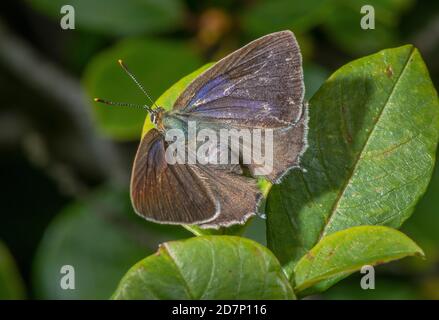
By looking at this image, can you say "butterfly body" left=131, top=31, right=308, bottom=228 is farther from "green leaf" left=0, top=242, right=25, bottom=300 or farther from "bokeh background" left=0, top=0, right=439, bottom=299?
"green leaf" left=0, top=242, right=25, bottom=300

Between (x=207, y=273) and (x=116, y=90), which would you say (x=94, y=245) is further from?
(x=207, y=273)

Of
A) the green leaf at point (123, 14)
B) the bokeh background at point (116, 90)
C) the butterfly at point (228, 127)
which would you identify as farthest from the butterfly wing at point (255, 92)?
the green leaf at point (123, 14)

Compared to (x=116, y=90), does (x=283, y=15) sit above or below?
above

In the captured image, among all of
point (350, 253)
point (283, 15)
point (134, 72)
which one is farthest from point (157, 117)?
point (283, 15)

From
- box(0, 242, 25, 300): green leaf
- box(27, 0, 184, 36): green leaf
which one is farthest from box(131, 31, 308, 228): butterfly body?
box(27, 0, 184, 36): green leaf

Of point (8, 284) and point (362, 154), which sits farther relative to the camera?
point (8, 284)

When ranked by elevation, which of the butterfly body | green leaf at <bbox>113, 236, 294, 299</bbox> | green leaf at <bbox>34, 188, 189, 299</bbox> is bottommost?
green leaf at <bbox>34, 188, 189, 299</bbox>

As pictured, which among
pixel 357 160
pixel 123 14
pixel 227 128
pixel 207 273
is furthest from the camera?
pixel 123 14

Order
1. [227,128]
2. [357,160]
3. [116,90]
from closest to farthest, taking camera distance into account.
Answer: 1. [357,160]
2. [227,128]
3. [116,90]
